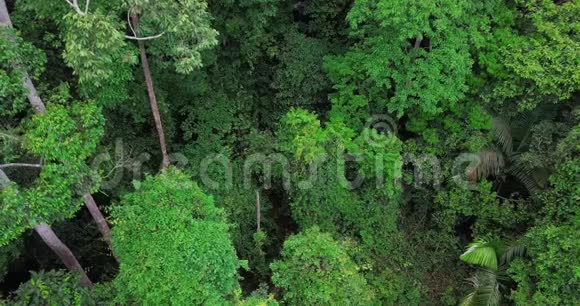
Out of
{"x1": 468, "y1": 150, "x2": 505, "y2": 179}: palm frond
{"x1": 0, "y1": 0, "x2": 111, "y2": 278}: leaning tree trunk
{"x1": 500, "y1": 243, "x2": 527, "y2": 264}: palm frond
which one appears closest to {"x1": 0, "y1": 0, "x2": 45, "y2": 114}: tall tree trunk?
{"x1": 0, "y1": 0, "x2": 111, "y2": 278}: leaning tree trunk

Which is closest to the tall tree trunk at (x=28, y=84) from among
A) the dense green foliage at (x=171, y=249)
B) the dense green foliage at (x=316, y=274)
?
the dense green foliage at (x=171, y=249)

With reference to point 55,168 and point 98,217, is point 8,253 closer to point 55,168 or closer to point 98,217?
point 98,217

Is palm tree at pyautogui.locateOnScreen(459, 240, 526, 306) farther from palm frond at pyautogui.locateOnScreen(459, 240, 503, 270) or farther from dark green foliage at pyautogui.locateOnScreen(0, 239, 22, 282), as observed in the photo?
dark green foliage at pyautogui.locateOnScreen(0, 239, 22, 282)

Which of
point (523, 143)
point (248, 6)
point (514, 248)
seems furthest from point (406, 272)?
point (248, 6)

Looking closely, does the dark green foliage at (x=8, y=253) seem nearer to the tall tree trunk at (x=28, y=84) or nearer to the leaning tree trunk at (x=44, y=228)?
the leaning tree trunk at (x=44, y=228)

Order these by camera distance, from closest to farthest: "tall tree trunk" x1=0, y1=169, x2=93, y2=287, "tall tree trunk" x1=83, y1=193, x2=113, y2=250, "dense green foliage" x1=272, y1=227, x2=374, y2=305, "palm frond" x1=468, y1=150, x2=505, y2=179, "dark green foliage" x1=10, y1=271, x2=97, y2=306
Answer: "dark green foliage" x1=10, y1=271, x2=97, y2=306 < "dense green foliage" x1=272, y1=227, x2=374, y2=305 < "tall tree trunk" x1=0, y1=169, x2=93, y2=287 < "tall tree trunk" x1=83, y1=193, x2=113, y2=250 < "palm frond" x1=468, y1=150, x2=505, y2=179

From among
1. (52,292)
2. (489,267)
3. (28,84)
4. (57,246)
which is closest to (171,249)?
(52,292)
